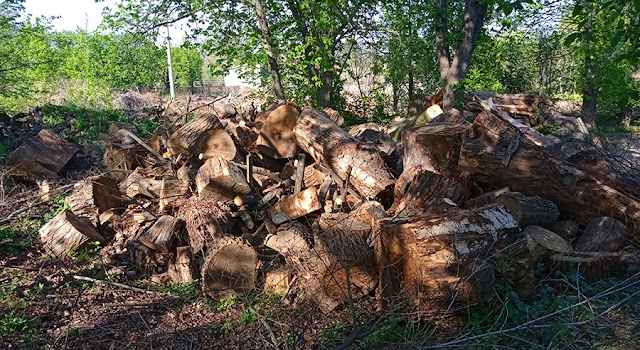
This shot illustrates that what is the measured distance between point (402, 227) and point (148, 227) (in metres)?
2.78

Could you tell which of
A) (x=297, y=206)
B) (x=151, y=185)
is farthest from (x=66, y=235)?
(x=297, y=206)

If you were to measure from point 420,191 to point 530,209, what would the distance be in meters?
1.12

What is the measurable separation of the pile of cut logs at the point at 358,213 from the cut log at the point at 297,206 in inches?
0.4

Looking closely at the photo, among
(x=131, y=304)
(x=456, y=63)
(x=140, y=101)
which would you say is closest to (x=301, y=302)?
(x=131, y=304)

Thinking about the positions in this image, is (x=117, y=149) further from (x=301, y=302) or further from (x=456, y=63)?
(x=456, y=63)

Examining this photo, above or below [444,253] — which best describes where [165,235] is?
below

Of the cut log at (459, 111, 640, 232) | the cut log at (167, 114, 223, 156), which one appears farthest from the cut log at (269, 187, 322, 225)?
the cut log at (459, 111, 640, 232)

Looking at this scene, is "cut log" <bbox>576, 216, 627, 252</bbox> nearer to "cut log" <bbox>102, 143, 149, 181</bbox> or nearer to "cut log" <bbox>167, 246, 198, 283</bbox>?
"cut log" <bbox>167, 246, 198, 283</bbox>

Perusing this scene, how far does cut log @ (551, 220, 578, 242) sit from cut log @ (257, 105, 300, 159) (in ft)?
9.83

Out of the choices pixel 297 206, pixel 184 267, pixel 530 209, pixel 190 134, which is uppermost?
pixel 190 134

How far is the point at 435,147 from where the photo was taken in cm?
492

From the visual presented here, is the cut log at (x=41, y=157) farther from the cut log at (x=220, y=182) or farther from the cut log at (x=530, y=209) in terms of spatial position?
the cut log at (x=530, y=209)

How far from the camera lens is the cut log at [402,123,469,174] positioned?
16.0ft

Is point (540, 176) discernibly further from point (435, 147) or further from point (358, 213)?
point (358, 213)
